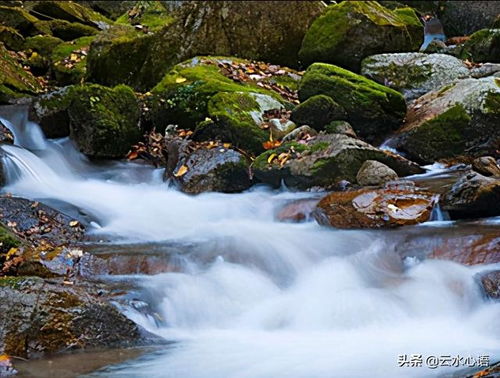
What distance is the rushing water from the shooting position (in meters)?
3.81

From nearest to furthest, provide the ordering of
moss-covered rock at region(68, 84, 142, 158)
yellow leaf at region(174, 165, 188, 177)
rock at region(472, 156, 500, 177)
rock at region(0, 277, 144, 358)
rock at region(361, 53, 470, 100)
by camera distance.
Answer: rock at region(0, 277, 144, 358) → rock at region(472, 156, 500, 177) → yellow leaf at region(174, 165, 188, 177) → moss-covered rock at region(68, 84, 142, 158) → rock at region(361, 53, 470, 100)

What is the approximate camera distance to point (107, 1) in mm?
21422

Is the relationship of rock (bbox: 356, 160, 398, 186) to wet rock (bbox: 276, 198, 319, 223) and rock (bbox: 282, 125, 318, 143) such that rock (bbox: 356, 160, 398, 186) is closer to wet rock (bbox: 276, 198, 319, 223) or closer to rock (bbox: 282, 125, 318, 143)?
wet rock (bbox: 276, 198, 319, 223)

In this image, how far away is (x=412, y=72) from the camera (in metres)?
9.73

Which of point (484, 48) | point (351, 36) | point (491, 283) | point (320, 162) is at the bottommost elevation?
point (491, 283)

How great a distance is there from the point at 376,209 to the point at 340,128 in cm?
218

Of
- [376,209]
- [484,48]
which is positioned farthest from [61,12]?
[376,209]

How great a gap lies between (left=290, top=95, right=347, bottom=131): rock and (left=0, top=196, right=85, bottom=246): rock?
3.37m

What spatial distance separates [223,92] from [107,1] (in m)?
15.2

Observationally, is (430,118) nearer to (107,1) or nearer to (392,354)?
(392,354)

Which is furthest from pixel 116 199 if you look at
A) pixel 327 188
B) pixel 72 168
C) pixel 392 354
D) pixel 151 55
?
pixel 392 354

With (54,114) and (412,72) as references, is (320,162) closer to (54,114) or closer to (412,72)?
(412,72)

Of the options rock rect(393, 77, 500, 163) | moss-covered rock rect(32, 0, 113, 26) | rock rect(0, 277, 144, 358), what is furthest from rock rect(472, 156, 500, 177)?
moss-covered rock rect(32, 0, 113, 26)

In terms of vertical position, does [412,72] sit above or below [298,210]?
above
